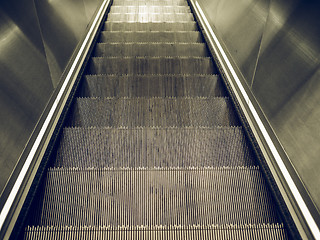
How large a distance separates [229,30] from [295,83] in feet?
6.71

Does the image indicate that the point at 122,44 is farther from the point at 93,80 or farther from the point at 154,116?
the point at 154,116

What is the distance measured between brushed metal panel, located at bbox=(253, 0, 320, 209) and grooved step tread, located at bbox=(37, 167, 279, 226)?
0.47m

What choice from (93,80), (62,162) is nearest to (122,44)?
(93,80)

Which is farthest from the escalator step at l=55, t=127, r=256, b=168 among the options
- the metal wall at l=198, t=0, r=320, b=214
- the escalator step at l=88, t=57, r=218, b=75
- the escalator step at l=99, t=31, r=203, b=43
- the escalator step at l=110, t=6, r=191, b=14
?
the escalator step at l=110, t=6, r=191, b=14

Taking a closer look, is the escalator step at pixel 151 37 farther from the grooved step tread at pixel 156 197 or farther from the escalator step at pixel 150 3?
the grooved step tread at pixel 156 197

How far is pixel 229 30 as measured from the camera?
394cm

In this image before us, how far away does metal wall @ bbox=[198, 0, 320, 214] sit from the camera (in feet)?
6.15

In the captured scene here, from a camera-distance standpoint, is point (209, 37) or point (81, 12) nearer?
point (81, 12)

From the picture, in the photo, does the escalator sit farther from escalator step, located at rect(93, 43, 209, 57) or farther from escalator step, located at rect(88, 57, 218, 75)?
escalator step, located at rect(93, 43, 209, 57)

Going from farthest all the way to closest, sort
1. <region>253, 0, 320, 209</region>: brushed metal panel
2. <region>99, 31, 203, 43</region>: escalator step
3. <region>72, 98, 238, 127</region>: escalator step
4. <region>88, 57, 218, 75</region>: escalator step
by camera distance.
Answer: <region>99, 31, 203, 43</region>: escalator step
<region>88, 57, 218, 75</region>: escalator step
<region>72, 98, 238, 127</region>: escalator step
<region>253, 0, 320, 209</region>: brushed metal panel

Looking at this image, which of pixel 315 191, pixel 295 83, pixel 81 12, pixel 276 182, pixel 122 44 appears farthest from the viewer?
pixel 122 44

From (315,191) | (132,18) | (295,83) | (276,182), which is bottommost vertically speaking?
(132,18)

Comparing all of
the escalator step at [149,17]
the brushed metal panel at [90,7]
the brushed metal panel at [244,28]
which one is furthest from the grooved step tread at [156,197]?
the escalator step at [149,17]

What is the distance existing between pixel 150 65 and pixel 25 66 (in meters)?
2.20
